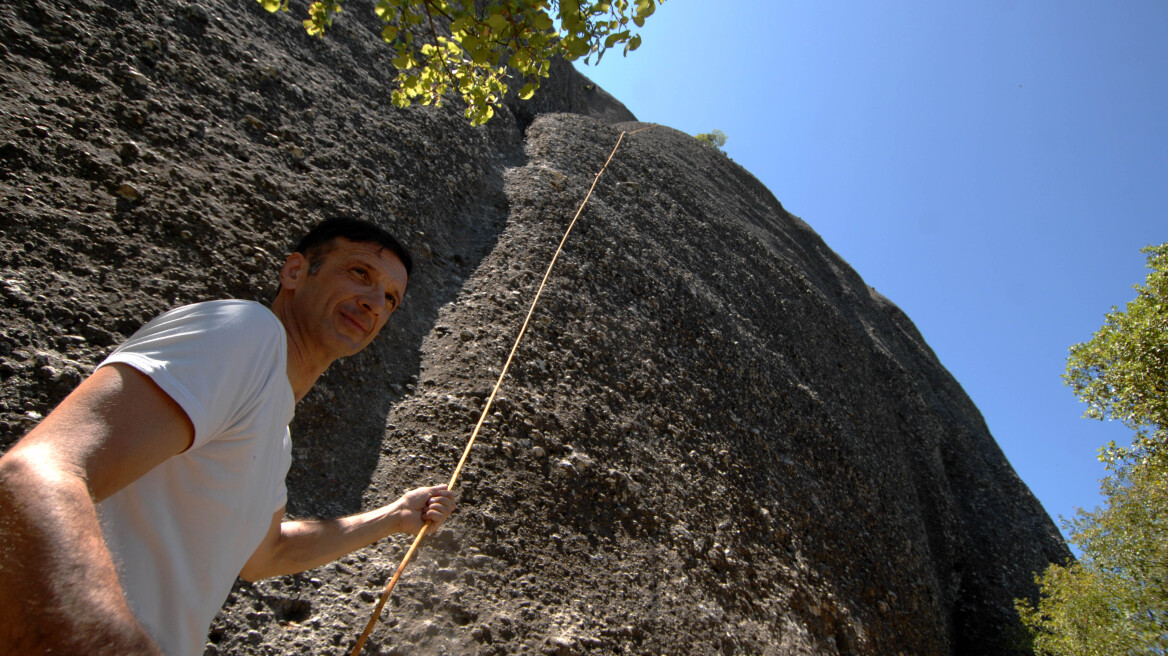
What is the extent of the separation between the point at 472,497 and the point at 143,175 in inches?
127

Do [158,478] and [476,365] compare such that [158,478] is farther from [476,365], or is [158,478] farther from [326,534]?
[476,365]

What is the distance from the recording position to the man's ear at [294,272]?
198 centimetres

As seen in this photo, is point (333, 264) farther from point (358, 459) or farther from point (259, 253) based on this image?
point (259, 253)

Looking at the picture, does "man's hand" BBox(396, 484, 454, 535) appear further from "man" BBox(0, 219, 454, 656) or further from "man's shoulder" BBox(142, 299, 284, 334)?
"man's shoulder" BBox(142, 299, 284, 334)

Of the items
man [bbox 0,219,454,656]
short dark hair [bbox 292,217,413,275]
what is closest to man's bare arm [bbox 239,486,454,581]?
man [bbox 0,219,454,656]

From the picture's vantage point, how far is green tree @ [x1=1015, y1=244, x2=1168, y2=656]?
7875mm

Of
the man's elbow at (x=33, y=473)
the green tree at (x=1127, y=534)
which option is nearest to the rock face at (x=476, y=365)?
the green tree at (x=1127, y=534)

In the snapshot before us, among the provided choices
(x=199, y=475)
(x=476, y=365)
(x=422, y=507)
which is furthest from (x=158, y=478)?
(x=476, y=365)

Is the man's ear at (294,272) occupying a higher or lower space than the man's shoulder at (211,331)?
higher

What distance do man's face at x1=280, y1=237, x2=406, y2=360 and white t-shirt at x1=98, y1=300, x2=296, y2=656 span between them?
0.40 meters

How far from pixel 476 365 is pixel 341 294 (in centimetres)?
342

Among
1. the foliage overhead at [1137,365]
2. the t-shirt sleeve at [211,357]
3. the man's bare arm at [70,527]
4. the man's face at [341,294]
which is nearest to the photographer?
the man's bare arm at [70,527]

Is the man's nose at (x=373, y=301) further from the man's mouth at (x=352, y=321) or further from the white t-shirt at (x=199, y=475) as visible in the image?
the white t-shirt at (x=199, y=475)

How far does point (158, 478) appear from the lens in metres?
1.30
